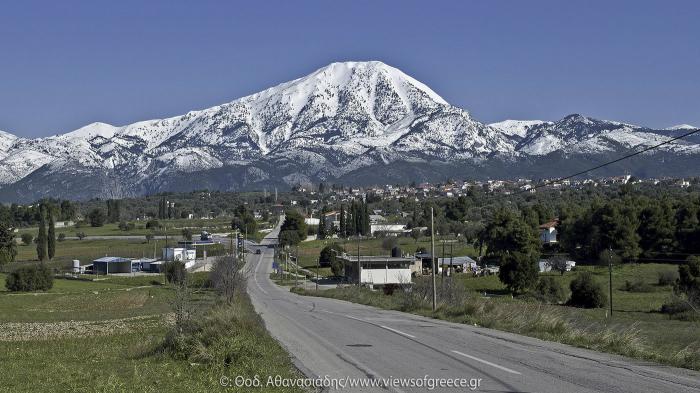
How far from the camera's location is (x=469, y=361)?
17078 mm

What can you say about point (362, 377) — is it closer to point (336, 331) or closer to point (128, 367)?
point (128, 367)

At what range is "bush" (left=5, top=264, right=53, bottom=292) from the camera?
253 feet

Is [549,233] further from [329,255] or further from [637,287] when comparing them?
[637,287]

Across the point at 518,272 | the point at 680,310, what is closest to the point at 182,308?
the point at 680,310

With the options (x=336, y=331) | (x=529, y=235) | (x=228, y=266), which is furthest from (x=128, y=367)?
(x=529, y=235)

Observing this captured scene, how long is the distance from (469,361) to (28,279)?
222ft

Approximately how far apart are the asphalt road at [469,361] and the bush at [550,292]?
4347cm

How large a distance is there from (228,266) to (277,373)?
122ft

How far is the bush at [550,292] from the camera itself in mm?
68875

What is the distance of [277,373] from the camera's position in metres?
16.3

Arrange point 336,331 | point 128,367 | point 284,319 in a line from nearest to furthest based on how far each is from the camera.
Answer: point 128,367 < point 336,331 < point 284,319

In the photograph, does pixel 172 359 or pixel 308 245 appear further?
pixel 308 245

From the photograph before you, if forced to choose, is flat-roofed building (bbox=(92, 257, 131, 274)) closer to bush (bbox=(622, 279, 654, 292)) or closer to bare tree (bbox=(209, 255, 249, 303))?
bare tree (bbox=(209, 255, 249, 303))

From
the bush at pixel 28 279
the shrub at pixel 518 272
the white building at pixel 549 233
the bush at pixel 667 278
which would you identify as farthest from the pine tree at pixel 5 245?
the bush at pixel 667 278
